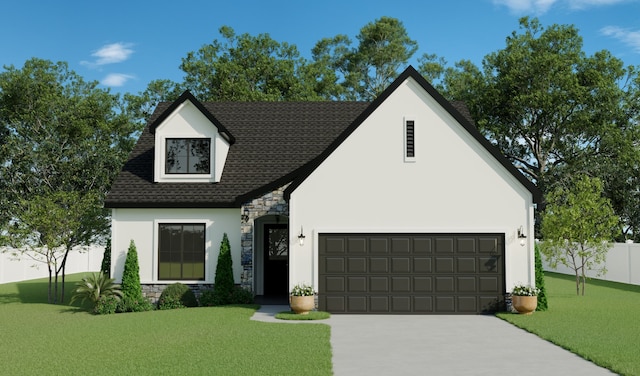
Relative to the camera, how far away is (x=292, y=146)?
78.7 ft

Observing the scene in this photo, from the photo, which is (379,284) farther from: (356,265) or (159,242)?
(159,242)

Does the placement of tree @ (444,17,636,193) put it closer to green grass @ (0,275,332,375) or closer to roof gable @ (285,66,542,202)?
roof gable @ (285,66,542,202)

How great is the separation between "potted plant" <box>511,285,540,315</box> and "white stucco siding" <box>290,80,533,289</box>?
4.10 feet

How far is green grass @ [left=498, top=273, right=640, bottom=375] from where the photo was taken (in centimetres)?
1132

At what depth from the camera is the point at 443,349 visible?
1238 centimetres

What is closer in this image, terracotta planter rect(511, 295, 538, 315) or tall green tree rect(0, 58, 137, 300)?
terracotta planter rect(511, 295, 538, 315)

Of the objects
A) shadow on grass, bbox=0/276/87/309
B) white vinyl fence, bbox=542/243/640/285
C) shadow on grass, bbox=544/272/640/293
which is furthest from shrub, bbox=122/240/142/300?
white vinyl fence, bbox=542/243/640/285

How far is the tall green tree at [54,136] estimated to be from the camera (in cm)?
3881

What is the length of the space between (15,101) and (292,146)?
29007mm

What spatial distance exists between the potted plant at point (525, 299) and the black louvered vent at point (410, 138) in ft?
16.6

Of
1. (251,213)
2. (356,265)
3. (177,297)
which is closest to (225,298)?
(177,297)

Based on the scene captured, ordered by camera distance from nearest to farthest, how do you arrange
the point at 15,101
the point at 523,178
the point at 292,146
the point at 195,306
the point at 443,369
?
the point at 443,369 → the point at 523,178 → the point at 195,306 → the point at 292,146 → the point at 15,101

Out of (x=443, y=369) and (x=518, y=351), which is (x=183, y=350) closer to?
(x=443, y=369)

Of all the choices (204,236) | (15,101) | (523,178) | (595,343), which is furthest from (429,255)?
(15,101)
